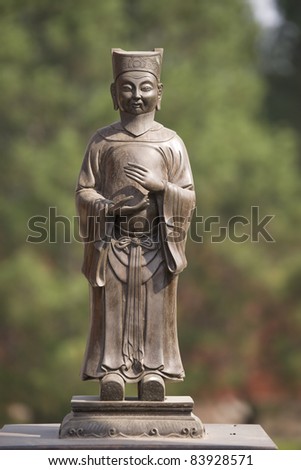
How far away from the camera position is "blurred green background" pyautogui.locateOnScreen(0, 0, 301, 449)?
48.5 feet

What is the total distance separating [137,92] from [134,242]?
121 cm

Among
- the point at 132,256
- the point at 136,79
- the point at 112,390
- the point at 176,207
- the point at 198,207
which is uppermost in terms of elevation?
the point at 136,79

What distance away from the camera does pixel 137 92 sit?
8.64m

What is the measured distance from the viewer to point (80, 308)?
14789 millimetres

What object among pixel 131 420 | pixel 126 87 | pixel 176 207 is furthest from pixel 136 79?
pixel 131 420

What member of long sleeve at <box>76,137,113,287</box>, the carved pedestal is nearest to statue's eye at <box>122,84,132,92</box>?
long sleeve at <box>76,137,113,287</box>

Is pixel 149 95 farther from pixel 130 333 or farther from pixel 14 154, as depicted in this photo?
pixel 14 154

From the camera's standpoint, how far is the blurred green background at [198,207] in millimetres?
14797

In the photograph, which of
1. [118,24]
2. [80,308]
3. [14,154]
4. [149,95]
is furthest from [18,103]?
[149,95]

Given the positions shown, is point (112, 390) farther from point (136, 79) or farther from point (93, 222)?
point (136, 79)

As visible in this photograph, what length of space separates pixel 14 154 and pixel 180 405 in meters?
7.32

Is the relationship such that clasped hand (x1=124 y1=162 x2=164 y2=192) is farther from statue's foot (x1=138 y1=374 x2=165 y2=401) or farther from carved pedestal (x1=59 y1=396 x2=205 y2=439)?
carved pedestal (x1=59 y1=396 x2=205 y2=439)

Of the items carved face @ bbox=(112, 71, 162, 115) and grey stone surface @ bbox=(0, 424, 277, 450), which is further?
carved face @ bbox=(112, 71, 162, 115)

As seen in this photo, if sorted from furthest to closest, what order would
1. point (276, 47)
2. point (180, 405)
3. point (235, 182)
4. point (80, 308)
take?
point (276, 47)
point (235, 182)
point (80, 308)
point (180, 405)
